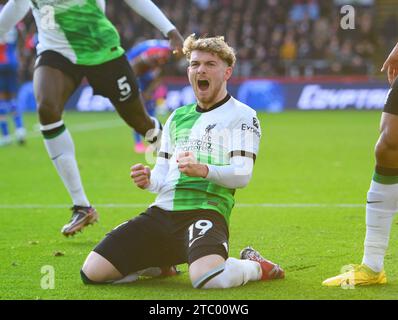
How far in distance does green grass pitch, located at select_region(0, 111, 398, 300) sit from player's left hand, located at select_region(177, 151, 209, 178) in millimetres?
637

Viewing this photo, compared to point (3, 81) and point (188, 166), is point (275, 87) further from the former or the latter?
point (188, 166)

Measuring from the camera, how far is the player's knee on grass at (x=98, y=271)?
16.7ft

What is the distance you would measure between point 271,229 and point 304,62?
66.5 ft

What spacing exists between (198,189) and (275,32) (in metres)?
23.0

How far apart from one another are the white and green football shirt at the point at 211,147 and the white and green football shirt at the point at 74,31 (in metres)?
1.97

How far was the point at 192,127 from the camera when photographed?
541 centimetres

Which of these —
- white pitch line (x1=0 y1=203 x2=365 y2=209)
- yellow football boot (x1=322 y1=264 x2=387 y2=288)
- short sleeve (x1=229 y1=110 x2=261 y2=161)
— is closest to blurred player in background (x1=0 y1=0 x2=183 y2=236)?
white pitch line (x1=0 y1=203 x2=365 y2=209)

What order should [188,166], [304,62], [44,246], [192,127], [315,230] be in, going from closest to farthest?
[188,166], [192,127], [44,246], [315,230], [304,62]

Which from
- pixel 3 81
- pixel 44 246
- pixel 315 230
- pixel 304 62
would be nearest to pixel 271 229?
pixel 315 230

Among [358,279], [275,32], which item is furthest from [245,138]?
[275,32]

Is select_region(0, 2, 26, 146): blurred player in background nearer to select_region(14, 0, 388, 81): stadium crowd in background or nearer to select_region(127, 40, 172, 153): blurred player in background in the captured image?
select_region(127, 40, 172, 153): blurred player in background

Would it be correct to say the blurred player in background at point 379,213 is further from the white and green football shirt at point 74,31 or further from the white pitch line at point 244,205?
the white pitch line at point 244,205

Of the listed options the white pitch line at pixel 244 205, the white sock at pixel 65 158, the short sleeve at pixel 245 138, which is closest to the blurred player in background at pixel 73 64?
the white sock at pixel 65 158

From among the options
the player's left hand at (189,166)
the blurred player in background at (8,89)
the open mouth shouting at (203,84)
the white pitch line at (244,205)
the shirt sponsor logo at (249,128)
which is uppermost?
the open mouth shouting at (203,84)
